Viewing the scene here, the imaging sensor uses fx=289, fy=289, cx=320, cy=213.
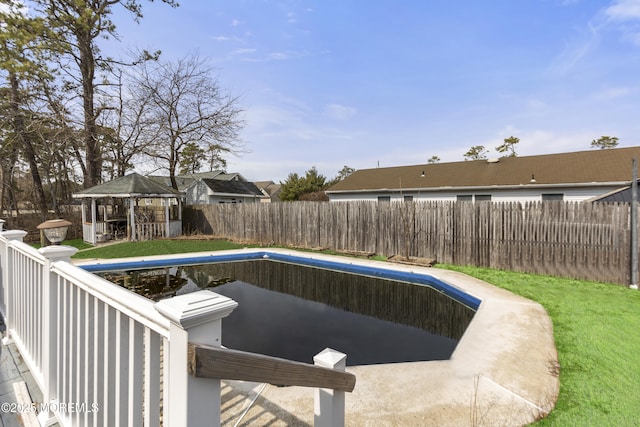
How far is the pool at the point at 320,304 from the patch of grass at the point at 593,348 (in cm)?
140

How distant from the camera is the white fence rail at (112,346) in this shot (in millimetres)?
851

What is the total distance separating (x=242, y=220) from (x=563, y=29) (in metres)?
13.6

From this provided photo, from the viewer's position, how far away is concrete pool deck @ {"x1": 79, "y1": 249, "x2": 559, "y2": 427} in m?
2.52

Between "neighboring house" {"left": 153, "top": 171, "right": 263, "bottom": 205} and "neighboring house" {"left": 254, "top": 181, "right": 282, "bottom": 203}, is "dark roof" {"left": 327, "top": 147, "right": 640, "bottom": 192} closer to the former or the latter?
"neighboring house" {"left": 153, "top": 171, "right": 263, "bottom": 205}

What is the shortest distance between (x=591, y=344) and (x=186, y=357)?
5.06 metres

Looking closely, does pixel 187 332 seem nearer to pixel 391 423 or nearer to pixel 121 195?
pixel 391 423

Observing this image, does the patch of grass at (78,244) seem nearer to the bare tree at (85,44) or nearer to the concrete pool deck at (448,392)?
the bare tree at (85,44)

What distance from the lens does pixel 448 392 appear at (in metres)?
2.93

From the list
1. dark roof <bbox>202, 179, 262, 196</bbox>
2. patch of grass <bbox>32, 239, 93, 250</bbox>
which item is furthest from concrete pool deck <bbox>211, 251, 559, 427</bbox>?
dark roof <bbox>202, 179, 262, 196</bbox>

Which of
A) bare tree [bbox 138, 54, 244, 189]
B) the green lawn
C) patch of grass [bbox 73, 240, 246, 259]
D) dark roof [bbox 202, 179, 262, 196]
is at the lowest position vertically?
the green lawn

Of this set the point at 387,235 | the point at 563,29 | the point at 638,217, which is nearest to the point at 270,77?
the point at 387,235

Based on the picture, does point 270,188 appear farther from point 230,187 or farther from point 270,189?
point 230,187

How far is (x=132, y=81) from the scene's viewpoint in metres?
16.0

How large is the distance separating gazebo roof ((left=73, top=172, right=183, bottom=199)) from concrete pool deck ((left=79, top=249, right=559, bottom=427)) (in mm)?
12367
